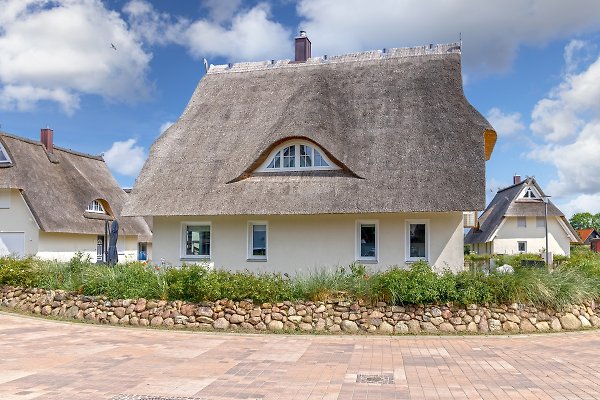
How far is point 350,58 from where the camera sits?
23031 mm

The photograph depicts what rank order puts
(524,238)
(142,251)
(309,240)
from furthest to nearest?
1. (524,238)
2. (142,251)
3. (309,240)

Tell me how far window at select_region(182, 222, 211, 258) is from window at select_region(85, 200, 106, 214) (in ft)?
50.1

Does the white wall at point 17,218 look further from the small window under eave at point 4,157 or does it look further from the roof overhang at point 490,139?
the roof overhang at point 490,139

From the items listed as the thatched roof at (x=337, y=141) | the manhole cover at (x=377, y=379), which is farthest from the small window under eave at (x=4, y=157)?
the manhole cover at (x=377, y=379)

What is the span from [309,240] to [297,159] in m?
2.91

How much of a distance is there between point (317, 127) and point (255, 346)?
9.04 meters

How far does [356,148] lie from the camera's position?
19031mm

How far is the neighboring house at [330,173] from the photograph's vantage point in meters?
17.8

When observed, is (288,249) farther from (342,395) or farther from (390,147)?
(342,395)

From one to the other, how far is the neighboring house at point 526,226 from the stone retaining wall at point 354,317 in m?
31.9

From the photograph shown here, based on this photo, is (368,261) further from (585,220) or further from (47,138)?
(585,220)

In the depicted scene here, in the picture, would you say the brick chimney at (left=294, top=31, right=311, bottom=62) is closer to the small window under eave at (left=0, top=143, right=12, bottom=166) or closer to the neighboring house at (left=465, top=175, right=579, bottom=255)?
the small window under eave at (left=0, top=143, right=12, bottom=166)

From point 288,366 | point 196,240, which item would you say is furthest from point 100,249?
point 288,366

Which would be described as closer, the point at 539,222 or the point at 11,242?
the point at 11,242
